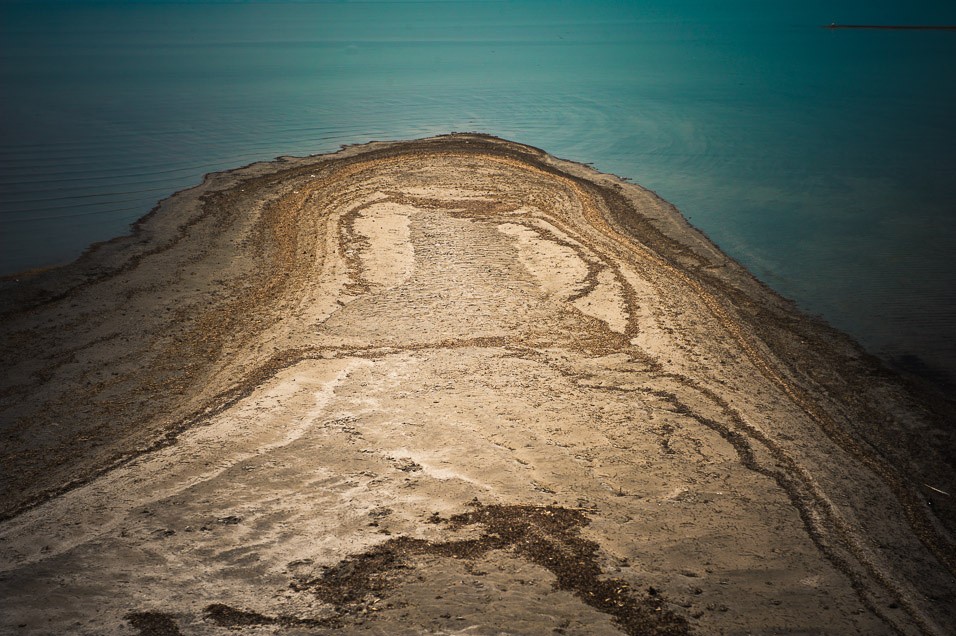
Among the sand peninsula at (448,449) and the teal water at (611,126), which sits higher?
the teal water at (611,126)

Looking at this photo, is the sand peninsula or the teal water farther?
the teal water

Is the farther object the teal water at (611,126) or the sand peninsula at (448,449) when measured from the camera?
the teal water at (611,126)

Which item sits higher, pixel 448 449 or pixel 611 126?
pixel 611 126

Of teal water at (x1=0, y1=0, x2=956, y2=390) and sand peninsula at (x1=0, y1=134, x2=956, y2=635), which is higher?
teal water at (x1=0, y1=0, x2=956, y2=390)

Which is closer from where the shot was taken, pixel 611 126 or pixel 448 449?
pixel 448 449
